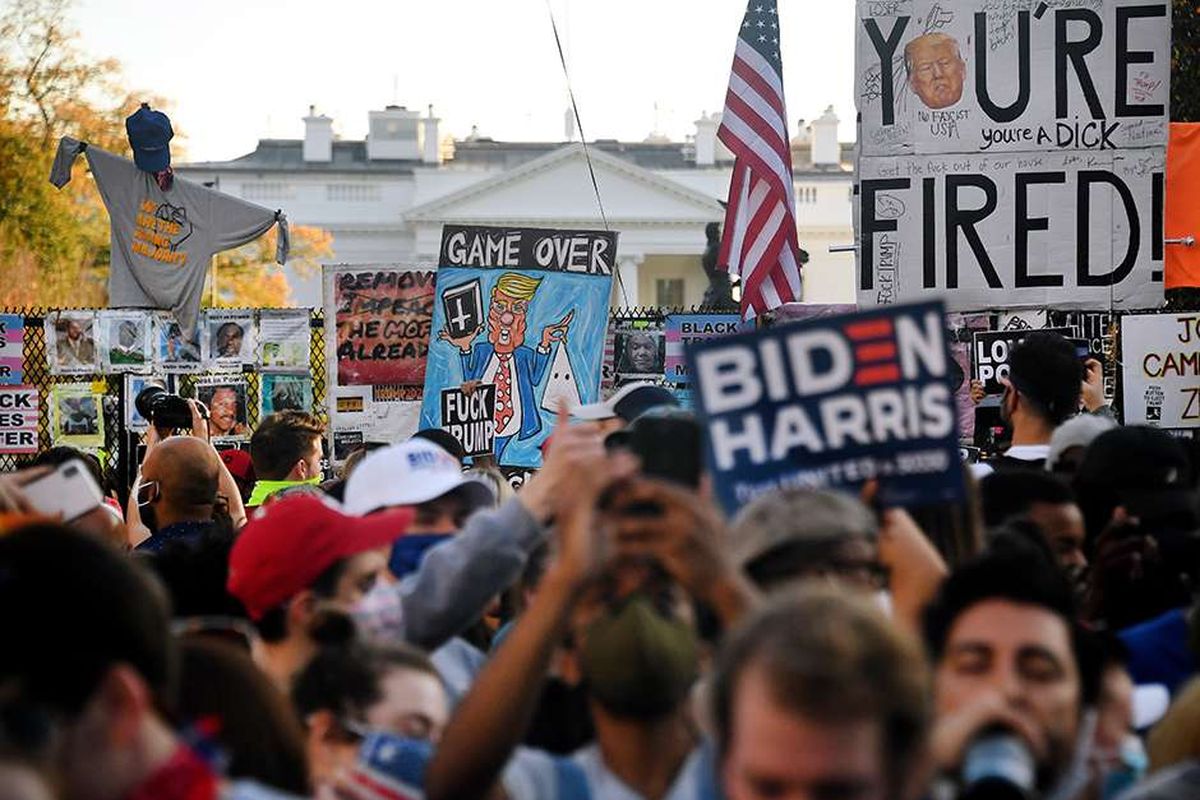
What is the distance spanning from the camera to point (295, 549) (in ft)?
14.3

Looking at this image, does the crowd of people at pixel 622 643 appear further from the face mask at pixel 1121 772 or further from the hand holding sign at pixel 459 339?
the hand holding sign at pixel 459 339

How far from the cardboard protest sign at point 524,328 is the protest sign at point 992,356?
2065mm

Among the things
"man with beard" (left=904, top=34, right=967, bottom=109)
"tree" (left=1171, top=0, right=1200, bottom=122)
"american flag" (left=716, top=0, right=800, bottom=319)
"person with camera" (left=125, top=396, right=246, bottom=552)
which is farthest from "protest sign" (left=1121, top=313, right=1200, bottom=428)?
"person with camera" (left=125, top=396, right=246, bottom=552)

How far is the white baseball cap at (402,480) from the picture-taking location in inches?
200

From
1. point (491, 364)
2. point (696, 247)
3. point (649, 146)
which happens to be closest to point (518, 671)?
point (491, 364)

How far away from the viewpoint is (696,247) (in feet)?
273

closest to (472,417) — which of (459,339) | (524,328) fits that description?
(459,339)

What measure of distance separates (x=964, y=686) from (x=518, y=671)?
0.72 metres

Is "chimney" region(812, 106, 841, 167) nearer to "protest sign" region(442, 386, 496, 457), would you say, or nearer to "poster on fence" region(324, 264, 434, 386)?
"poster on fence" region(324, 264, 434, 386)

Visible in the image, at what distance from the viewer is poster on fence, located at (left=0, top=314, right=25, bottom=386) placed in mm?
12844

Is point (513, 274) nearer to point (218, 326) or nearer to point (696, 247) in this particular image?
point (218, 326)

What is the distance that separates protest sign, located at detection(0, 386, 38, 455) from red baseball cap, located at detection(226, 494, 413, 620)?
855cm

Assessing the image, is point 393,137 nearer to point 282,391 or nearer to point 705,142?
point 705,142

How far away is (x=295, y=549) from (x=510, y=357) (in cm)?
538
